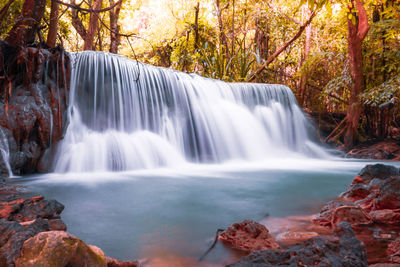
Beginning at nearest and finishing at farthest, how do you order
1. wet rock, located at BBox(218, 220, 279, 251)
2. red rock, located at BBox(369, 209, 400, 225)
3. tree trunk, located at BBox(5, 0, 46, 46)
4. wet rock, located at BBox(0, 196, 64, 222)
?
wet rock, located at BBox(218, 220, 279, 251)
wet rock, located at BBox(0, 196, 64, 222)
red rock, located at BBox(369, 209, 400, 225)
tree trunk, located at BBox(5, 0, 46, 46)

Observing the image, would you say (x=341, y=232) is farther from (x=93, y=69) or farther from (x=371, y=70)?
(x=371, y=70)

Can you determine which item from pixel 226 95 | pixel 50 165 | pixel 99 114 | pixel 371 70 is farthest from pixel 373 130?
pixel 50 165

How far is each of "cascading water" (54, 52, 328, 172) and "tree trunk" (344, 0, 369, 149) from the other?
3.17ft

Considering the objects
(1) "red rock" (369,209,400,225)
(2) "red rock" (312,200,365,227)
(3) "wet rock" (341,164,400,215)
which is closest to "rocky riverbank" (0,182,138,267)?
(2) "red rock" (312,200,365,227)

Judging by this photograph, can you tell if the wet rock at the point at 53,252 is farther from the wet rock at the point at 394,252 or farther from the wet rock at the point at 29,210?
the wet rock at the point at 394,252

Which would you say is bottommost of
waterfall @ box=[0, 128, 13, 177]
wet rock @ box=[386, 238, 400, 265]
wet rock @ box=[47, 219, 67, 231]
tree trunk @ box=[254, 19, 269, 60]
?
wet rock @ box=[386, 238, 400, 265]

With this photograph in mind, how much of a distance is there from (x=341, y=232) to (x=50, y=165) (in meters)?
4.55

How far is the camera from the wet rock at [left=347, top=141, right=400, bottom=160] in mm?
7707

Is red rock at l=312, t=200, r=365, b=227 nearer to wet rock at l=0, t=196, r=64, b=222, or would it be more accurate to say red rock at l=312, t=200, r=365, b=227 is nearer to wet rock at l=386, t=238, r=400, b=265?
wet rock at l=386, t=238, r=400, b=265

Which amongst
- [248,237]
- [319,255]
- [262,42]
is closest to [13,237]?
[248,237]

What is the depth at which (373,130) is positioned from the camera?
9.20 m

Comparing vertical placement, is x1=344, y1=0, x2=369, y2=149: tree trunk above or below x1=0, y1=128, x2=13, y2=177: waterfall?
above

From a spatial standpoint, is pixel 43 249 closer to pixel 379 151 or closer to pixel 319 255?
pixel 319 255

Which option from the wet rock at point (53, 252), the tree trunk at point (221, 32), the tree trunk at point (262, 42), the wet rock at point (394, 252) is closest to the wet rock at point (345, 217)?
the wet rock at point (394, 252)
